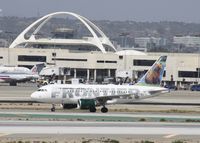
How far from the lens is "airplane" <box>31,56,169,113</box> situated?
75.4 metres

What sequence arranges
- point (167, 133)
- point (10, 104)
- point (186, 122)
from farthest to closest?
point (10, 104) < point (186, 122) < point (167, 133)

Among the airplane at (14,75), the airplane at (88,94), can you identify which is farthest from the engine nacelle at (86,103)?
the airplane at (14,75)

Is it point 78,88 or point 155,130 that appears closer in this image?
point 155,130

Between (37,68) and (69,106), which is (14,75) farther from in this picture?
(69,106)

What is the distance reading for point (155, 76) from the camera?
281 feet

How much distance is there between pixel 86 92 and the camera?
77250 millimetres

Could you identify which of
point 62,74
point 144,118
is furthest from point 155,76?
point 62,74

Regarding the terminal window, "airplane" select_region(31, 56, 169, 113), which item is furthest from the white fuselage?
the terminal window

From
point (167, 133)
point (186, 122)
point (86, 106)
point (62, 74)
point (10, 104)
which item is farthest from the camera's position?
point (62, 74)

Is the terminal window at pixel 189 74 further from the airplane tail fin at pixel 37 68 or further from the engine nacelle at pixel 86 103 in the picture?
the engine nacelle at pixel 86 103

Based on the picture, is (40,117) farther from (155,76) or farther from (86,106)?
(155,76)

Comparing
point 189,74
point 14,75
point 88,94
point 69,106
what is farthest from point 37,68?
point 88,94

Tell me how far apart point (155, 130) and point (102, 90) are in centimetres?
2599

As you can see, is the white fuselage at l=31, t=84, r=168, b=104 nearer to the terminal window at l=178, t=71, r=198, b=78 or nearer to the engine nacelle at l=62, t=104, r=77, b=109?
the engine nacelle at l=62, t=104, r=77, b=109
